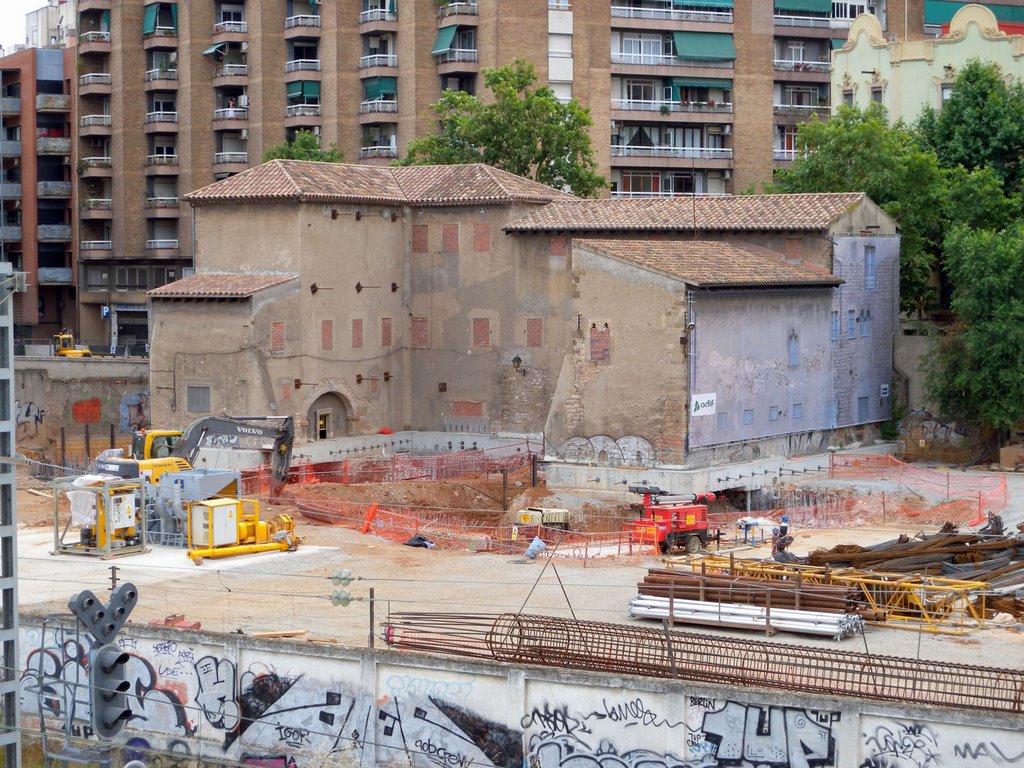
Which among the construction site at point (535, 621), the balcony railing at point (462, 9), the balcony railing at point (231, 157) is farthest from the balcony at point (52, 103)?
the construction site at point (535, 621)

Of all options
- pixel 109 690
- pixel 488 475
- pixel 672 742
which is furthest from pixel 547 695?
pixel 488 475

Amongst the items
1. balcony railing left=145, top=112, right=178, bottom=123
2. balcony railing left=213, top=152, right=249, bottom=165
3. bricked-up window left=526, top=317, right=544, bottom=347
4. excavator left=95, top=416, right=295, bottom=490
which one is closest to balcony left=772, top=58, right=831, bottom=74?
balcony railing left=213, top=152, right=249, bottom=165

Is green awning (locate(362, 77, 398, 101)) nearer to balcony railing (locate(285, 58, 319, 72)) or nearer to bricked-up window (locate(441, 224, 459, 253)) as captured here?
balcony railing (locate(285, 58, 319, 72))

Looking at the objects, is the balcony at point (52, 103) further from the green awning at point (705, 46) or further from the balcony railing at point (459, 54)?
the green awning at point (705, 46)

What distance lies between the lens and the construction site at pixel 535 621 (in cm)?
2477

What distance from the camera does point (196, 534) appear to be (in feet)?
132

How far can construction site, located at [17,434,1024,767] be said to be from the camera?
2477 cm

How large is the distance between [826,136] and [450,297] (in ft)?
51.8

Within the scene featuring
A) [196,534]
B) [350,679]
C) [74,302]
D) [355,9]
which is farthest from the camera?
[74,302]

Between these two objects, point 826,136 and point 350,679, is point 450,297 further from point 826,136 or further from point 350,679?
point 350,679

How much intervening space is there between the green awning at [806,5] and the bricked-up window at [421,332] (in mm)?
34025

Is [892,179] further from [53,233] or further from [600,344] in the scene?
[53,233]

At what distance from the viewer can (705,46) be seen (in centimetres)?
8312

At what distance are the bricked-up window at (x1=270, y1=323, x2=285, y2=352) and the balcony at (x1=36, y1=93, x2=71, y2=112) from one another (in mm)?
43926
